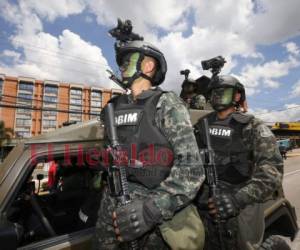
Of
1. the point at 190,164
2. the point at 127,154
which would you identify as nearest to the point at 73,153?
the point at 127,154

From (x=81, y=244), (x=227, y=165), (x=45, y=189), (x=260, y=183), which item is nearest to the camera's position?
(x=81, y=244)

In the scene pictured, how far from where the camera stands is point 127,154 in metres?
1.56

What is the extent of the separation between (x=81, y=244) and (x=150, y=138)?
0.84 metres

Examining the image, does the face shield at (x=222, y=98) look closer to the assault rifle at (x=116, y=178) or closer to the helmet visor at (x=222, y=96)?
the helmet visor at (x=222, y=96)

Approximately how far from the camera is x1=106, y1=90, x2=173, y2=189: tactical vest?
1531mm

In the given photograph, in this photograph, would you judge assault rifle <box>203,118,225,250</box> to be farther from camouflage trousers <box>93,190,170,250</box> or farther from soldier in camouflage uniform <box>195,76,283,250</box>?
camouflage trousers <box>93,190,170,250</box>

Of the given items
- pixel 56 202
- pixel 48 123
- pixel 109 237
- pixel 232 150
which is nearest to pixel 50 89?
pixel 48 123

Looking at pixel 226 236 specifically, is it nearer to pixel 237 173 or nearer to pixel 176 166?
pixel 237 173

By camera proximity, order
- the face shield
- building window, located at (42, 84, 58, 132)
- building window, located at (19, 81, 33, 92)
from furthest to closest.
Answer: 1. building window, located at (19, 81, 33, 92)
2. building window, located at (42, 84, 58, 132)
3. the face shield

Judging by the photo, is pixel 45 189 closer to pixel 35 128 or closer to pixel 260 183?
pixel 260 183

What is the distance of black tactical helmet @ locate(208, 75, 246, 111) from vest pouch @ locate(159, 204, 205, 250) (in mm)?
1401

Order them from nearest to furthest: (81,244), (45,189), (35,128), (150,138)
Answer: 1. (150,138)
2. (81,244)
3. (45,189)
4. (35,128)

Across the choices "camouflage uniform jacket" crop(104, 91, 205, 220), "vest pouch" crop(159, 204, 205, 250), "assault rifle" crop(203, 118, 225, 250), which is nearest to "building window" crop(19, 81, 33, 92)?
"assault rifle" crop(203, 118, 225, 250)

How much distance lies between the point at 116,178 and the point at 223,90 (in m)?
1.66
